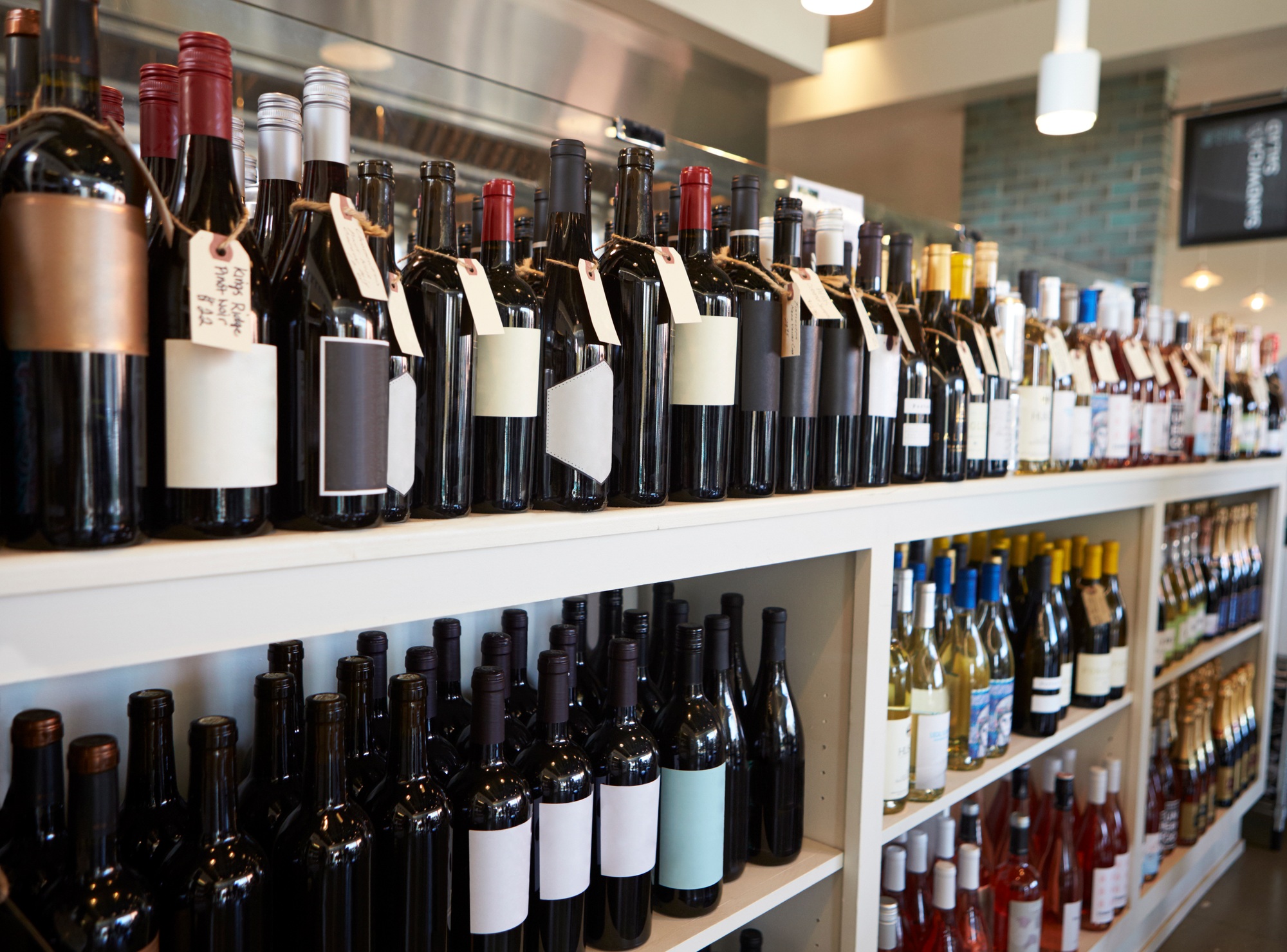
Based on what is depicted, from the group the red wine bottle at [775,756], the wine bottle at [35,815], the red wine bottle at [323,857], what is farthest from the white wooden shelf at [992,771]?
the wine bottle at [35,815]

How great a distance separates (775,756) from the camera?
1286 mm

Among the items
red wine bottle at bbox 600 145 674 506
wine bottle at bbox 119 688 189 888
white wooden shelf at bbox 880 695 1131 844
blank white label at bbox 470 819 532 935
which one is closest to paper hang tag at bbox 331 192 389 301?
red wine bottle at bbox 600 145 674 506

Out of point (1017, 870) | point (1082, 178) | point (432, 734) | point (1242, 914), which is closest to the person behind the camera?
point (432, 734)

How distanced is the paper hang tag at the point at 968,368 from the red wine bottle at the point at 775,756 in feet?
1.65

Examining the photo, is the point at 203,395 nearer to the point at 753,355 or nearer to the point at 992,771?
the point at 753,355

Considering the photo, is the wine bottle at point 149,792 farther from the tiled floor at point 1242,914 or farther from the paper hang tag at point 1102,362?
the tiled floor at point 1242,914

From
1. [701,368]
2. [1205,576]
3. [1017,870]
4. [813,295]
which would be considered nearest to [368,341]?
[701,368]

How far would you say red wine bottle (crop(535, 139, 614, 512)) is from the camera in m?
0.89

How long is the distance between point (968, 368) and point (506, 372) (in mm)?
880

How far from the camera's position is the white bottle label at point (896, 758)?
1.38 metres

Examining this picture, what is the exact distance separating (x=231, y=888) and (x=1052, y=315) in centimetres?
166

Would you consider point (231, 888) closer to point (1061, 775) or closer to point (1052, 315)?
point (1052, 315)

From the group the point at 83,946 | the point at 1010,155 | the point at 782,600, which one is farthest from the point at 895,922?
the point at 1010,155

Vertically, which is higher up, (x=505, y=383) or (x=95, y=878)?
(x=505, y=383)
